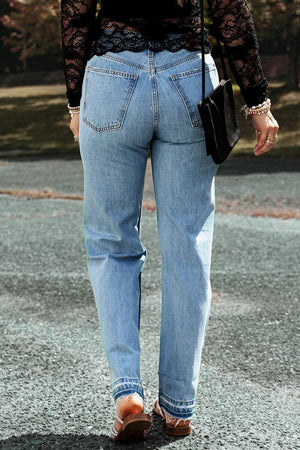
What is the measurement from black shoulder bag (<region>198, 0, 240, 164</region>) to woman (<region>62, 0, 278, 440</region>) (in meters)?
0.04

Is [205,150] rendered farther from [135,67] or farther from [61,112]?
[61,112]

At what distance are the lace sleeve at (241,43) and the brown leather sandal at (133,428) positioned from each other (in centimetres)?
108

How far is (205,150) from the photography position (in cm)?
236

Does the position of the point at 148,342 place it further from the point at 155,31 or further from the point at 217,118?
the point at 155,31

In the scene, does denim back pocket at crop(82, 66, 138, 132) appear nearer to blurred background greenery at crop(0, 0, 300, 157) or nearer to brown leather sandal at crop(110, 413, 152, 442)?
brown leather sandal at crop(110, 413, 152, 442)

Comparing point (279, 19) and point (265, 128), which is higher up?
point (265, 128)

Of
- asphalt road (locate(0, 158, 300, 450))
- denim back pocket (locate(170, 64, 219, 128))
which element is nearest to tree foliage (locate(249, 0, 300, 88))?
asphalt road (locate(0, 158, 300, 450))

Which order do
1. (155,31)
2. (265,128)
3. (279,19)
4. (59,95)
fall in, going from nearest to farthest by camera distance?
(155,31) < (265,128) < (279,19) < (59,95)

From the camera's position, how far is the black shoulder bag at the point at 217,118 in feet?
7.45

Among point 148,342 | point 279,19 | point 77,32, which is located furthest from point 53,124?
point 77,32

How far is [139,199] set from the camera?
2445 millimetres

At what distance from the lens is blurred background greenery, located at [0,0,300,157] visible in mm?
18422

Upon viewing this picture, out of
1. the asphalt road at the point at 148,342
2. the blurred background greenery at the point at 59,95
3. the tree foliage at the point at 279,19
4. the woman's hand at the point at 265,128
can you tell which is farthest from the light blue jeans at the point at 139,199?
the tree foliage at the point at 279,19

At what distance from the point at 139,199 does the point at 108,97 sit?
0.37 meters
